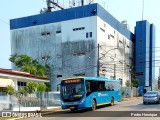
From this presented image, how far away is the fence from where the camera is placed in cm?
2591

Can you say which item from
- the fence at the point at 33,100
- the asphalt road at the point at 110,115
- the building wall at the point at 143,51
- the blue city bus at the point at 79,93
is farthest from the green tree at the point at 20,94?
the building wall at the point at 143,51

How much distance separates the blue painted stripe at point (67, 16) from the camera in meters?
64.3

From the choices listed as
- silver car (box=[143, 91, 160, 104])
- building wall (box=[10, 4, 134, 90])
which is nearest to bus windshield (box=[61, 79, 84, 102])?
silver car (box=[143, 91, 160, 104])

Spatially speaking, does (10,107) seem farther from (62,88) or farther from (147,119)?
(147,119)

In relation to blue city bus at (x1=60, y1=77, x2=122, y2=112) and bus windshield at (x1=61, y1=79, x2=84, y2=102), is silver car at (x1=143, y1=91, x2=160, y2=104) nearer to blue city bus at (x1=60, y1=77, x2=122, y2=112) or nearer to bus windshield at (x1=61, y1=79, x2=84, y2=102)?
blue city bus at (x1=60, y1=77, x2=122, y2=112)

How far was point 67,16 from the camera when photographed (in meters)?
66.4

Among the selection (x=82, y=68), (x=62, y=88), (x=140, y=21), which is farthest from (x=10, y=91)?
(x=140, y=21)

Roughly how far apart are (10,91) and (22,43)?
4827cm

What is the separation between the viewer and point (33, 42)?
71.4 metres

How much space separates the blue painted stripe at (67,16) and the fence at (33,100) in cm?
3396

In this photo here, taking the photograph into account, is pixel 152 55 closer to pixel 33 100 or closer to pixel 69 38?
pixel 69 38

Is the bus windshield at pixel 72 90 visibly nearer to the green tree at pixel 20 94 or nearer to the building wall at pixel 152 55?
the green tree at pixel 20 94

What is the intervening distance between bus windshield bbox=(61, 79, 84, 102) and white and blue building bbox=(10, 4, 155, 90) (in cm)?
3415

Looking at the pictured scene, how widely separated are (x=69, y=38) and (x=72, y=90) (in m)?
40.8
